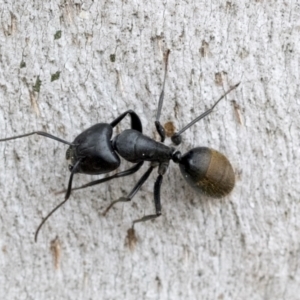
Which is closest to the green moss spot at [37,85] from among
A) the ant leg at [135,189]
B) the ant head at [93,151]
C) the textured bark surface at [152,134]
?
the textured bark surface at [152,134]

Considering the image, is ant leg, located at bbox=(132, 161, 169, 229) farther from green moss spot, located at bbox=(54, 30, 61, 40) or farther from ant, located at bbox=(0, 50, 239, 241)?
green moss spot, located at bbox=(54, 30, 61, 40)

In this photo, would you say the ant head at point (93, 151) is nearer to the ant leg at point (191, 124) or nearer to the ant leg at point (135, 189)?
the ant leg at point (135, 189)

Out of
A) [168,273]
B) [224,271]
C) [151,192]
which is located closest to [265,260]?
[224,271]

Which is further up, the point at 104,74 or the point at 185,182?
the point at 104,74

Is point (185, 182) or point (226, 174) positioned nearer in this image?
point (226, 174)

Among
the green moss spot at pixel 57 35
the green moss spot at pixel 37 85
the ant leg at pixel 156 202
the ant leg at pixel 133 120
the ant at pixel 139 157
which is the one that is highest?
A: the green moss spot at pixel 57 35

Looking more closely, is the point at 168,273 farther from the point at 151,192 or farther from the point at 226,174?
the point at 226,174

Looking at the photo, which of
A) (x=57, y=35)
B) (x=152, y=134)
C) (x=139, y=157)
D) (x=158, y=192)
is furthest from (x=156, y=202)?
(x=57, y=35)

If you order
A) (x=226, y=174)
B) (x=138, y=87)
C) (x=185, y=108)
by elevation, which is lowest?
(x=226, y=174)
